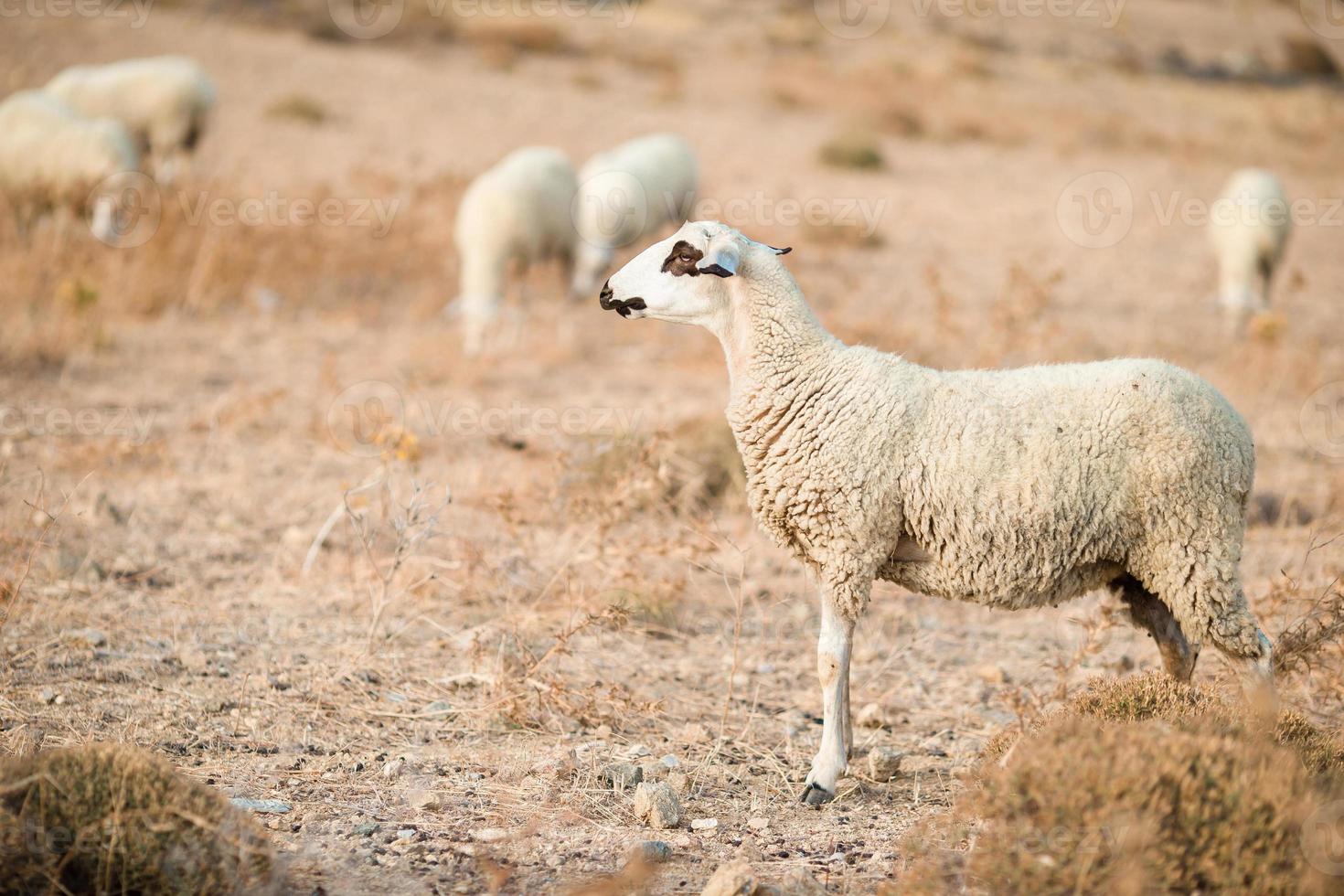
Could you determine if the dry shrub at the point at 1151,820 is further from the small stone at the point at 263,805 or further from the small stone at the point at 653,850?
the small stone at the point at 263,805

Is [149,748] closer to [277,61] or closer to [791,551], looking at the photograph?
[791,551]

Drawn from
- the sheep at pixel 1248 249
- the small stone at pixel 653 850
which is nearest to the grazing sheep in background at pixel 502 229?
the small stone at pixel 653 850

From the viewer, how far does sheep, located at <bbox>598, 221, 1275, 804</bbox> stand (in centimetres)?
381

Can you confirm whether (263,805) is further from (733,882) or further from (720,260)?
(720,260)

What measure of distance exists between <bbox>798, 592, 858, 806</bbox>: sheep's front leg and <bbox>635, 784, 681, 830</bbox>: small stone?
522 millimetres

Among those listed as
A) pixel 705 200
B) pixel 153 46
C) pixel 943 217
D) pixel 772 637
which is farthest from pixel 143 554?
pixel 153 46

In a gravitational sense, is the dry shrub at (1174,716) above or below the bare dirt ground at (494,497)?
above

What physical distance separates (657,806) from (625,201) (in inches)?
335

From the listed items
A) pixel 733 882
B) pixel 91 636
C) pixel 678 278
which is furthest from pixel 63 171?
pixel 733 882

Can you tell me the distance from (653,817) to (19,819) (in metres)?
1.79

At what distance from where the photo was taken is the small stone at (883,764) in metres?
4.07

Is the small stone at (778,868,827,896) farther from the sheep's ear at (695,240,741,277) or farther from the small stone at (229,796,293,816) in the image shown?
the sheep's ear at (695,240,741,277)

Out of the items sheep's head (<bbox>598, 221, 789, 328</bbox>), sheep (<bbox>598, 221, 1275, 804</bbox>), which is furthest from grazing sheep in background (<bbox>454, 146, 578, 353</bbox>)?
sheep (<bbox>598, 221, 1275, 804</bbox>)

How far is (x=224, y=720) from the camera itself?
4.13m
